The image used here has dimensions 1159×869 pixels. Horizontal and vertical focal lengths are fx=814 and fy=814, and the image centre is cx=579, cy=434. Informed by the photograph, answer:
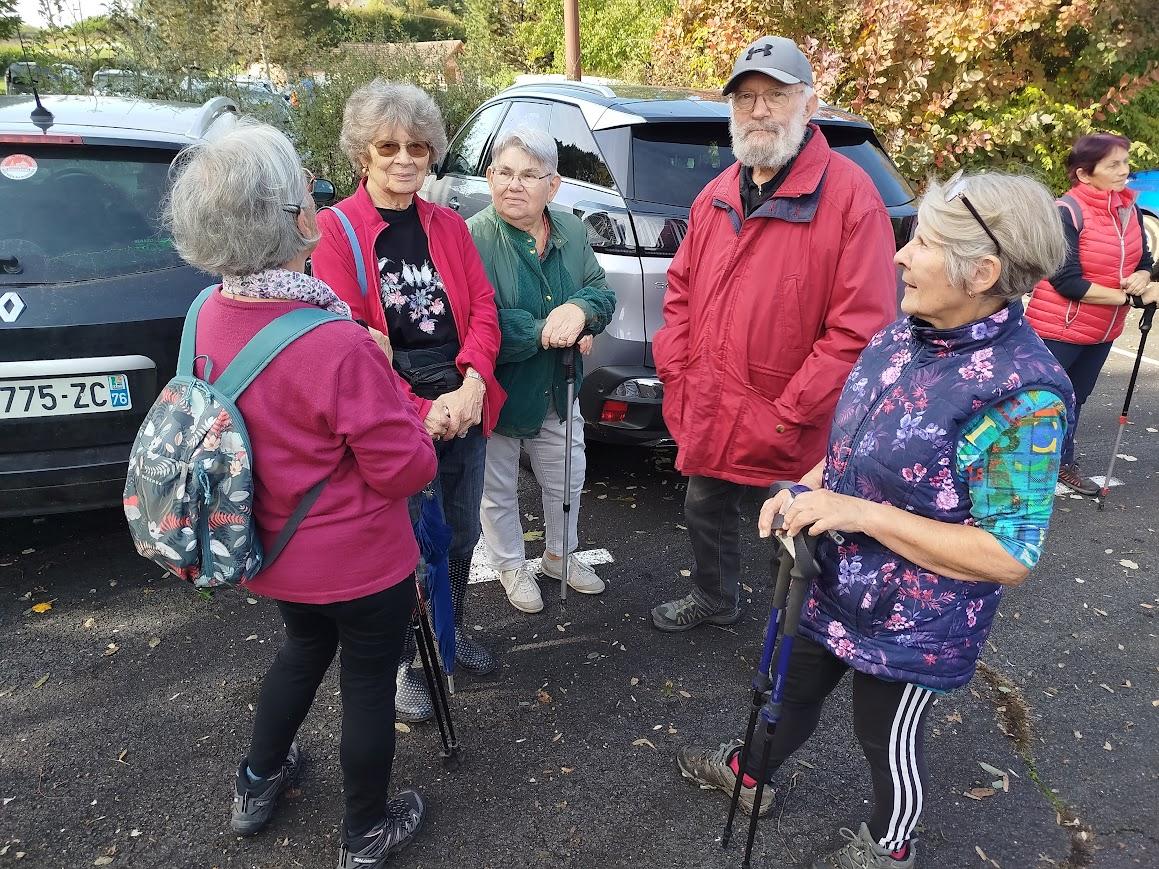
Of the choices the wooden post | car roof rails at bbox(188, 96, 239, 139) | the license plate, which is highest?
the wooden post

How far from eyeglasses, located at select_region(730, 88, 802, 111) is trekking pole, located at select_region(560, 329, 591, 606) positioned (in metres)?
0.93

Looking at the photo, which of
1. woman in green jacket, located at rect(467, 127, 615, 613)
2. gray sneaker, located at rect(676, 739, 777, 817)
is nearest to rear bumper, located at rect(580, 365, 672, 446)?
woman in green jacket, located at rect(467, 127, 615, 613)

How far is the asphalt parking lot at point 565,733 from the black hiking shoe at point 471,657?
0.04 metres

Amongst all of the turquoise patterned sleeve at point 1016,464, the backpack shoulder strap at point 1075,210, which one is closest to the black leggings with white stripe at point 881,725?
the turquoise patterned sleeve at point 1016,464

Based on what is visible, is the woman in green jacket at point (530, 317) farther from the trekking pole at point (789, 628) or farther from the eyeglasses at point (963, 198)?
the eyeglasses at point (963, 198)

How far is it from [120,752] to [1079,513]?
4498mm

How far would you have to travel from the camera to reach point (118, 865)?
221cm

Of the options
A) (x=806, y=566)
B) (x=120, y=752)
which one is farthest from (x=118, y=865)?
(x=806, y=566)

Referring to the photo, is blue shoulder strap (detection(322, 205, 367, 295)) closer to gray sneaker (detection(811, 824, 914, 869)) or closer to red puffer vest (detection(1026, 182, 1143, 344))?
gray sneaker (detection(811, 824, 914, 869))

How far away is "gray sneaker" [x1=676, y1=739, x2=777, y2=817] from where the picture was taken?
7.80 ft

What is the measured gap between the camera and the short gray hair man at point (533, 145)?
2.75 m

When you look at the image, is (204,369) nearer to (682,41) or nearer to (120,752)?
(120,752)

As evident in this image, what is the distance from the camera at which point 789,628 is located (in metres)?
1.88

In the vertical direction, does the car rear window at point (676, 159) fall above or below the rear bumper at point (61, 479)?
above
